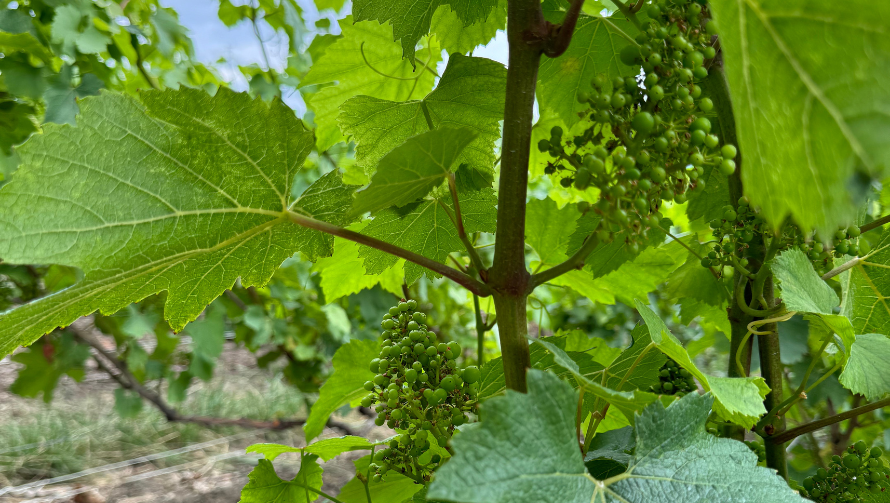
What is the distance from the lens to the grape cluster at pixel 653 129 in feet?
1.16

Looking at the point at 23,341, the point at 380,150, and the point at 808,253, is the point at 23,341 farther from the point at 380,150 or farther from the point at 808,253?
the point at 808,253

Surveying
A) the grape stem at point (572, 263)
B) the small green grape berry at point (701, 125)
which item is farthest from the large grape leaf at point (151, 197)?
the small green grape berry at point (701, 125)

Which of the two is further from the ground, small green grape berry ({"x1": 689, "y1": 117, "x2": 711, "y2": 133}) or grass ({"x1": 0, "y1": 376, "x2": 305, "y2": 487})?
small green grape berry ({"x1": 689, "y1": 117, "x2": 711, "y2": 133})

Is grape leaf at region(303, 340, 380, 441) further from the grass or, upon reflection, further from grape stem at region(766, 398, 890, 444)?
the grass

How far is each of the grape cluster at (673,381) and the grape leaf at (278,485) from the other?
365 mm

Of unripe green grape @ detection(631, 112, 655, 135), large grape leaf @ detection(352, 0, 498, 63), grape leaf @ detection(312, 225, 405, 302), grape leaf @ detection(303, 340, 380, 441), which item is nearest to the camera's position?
unripe green grape @ detection(631, 112, 655, 135)

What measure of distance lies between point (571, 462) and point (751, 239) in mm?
271

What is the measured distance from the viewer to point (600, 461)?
1.51ft

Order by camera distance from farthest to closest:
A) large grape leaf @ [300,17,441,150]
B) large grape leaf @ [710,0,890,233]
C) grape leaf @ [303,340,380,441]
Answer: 1. large grape leaf @ [300,17,441,150]
2. grape leaf @ [303,340,380,441]
3. large grape leaf @ [710,0,890,233]

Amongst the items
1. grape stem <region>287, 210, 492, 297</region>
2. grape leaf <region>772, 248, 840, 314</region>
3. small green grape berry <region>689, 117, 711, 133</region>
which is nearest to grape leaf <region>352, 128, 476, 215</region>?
grape stem <region>287, 210, 492, 297</region>

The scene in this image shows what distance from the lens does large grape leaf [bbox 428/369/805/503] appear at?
0.30m

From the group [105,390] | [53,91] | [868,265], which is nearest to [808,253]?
[868,265]

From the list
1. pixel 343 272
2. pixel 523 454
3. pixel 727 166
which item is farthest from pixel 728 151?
pixel 343 272

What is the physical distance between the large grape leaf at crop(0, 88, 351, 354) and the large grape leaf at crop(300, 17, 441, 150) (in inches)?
14.7
